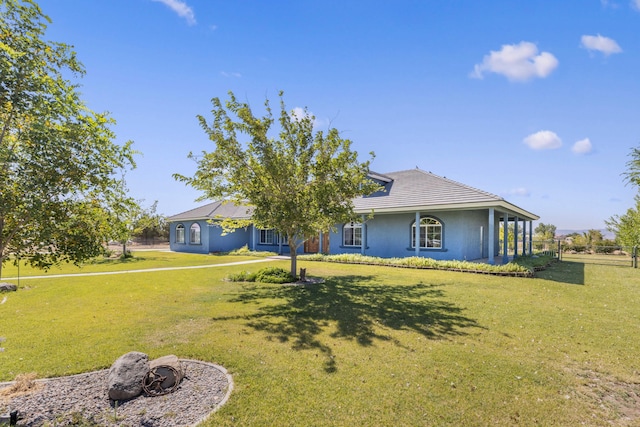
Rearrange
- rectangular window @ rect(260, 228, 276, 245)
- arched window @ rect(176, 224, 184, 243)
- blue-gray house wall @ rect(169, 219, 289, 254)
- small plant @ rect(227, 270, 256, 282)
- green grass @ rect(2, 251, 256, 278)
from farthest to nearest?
1. arched window @ rect(176, 224, 184, 243)
2. blue-gray house wall @ rect(169, 219, 289, 254)
3. rectangular window @ rect(260, 228, 276, 245)
4. green grass @ rect(2, 251, 256, 278)
5. small plant @ rect(227, 270, 256, 282)

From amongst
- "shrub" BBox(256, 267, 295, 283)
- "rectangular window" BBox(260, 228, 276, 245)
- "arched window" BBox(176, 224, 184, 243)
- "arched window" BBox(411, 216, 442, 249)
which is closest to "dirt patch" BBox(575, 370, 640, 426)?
"shrub" BBox(256, 267, 295, 283)

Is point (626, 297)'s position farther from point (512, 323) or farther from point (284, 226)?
point (284, 226)

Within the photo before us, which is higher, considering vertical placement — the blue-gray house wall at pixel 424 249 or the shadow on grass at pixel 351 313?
the blue-gray house wall at pixel 424 249

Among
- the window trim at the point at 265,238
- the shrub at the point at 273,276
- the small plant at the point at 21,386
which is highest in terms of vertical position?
the window trim at the point at 265,238

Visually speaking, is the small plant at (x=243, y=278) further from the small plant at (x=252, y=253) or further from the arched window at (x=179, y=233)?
the arched window at (x=179, y=233)

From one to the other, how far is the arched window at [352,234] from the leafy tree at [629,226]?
610 inches

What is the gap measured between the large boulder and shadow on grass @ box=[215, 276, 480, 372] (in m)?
2.39

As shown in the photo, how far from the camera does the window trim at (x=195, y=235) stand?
28.8 m

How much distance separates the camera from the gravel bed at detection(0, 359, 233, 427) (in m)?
3.43

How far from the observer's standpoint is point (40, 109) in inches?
131

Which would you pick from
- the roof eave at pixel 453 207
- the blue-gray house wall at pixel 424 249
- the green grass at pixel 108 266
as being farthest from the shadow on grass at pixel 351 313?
the green grass at pixel 108 266

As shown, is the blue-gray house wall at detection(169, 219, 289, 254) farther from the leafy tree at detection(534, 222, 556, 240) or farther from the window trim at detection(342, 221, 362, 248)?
the leafy tree at detection(534, 222, 556, 240)

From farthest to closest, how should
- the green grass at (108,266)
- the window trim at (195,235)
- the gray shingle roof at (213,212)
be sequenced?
the window trim at (195,235)
the gray shingle roof at (213,212)
the green grass at (108,266)

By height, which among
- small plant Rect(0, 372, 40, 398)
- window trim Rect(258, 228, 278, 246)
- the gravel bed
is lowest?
the gravel bed
